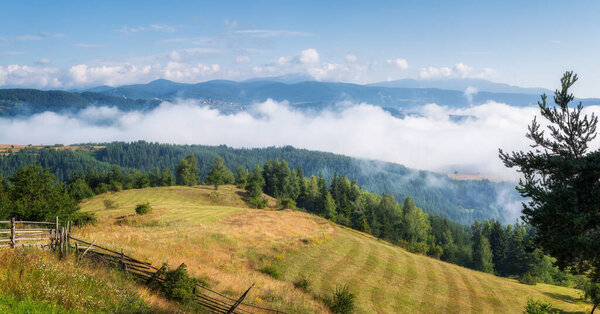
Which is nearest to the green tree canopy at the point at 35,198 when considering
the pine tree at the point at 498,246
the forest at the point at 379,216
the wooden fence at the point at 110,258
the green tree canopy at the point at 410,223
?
the forest at the point at 379,216

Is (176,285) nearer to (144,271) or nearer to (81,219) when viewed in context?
(144,271)

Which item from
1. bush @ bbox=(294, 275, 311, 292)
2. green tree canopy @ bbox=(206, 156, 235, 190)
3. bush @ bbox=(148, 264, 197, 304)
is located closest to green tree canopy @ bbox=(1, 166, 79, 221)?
bush @ bbox=(148, 264, 197, 304)

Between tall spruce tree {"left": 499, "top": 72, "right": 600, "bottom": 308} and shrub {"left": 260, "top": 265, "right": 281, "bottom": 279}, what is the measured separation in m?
24.0

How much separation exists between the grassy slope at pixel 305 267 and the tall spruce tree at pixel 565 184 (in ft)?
59.9

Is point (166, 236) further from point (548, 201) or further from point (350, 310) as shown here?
point (548, 201)

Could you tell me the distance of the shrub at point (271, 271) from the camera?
34491 millimetres

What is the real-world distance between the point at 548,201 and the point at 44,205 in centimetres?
5317

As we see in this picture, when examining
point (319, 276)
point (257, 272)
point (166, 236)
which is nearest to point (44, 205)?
point (166, 236)

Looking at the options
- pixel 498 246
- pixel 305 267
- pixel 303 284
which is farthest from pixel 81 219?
pixel 498 246

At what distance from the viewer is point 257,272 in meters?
34.4

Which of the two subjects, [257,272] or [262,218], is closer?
[257,272]

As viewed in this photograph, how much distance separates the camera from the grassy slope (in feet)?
97.5

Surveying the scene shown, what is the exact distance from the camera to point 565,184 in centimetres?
1711

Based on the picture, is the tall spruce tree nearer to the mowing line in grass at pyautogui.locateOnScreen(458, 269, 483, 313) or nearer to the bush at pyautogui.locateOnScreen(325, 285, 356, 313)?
the bush at pyautogui.locateOnScreen(325, 285, 356, 313)
